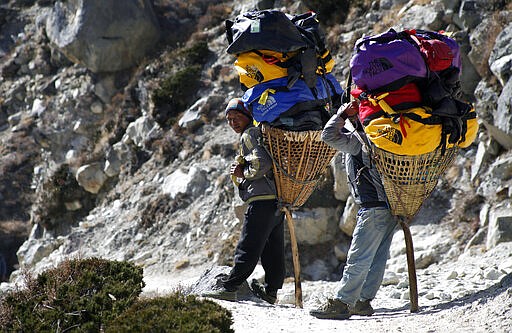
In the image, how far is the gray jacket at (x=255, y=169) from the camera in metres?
5.21

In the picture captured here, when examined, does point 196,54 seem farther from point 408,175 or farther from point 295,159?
point 408,175

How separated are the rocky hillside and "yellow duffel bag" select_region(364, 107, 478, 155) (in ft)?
11.1

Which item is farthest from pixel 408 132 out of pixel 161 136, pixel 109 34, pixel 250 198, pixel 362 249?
pixel 109 34

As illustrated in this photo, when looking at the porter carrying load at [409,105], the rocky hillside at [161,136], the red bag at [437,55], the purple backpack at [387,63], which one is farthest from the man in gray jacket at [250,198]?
the rocky hillside at [161,136]

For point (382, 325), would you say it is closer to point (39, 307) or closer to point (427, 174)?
point (427, 174)

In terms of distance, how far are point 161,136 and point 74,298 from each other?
29.4 ft

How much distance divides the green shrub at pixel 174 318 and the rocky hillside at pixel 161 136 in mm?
4248

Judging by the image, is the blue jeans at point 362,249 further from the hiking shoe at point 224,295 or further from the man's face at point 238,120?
the man's face at point 238,120

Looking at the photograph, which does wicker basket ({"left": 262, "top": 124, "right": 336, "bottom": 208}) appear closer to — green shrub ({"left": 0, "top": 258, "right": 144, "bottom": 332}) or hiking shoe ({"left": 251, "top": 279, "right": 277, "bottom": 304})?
hiking shoe ({"left": 251, "top": 279, "right": 277, "bottom": 304})

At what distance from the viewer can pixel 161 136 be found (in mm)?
13891

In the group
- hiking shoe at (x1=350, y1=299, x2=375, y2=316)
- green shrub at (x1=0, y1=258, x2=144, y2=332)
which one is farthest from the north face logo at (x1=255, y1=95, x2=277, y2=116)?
green shrub at (x1=0, y1=258, x2=144, y2=332)

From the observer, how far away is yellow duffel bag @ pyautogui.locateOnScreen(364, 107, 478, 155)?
4.23m

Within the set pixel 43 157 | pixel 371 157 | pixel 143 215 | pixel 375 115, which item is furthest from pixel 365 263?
pixel 43 157

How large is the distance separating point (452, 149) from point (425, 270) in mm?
3361
